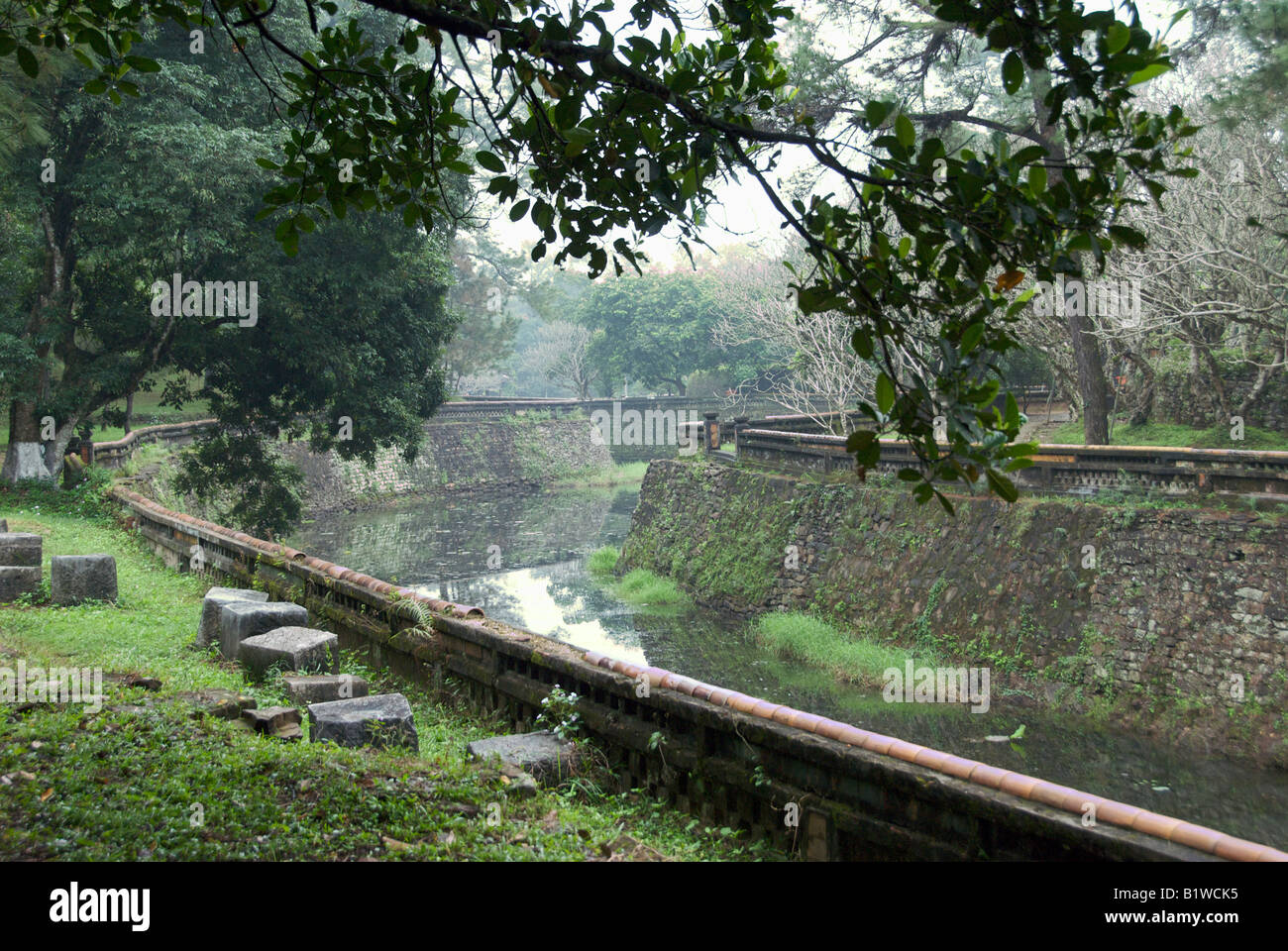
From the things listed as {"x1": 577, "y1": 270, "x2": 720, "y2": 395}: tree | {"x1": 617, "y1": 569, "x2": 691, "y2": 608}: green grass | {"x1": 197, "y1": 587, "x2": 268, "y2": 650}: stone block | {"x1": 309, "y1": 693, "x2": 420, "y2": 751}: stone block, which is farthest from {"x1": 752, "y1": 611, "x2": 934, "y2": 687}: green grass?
{"x1": 577, "y1": 270, "x2": 720, "y2": 395}: tree

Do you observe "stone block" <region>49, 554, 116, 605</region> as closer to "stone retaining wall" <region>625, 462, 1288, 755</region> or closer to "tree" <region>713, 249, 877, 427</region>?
"stone retaining wall" <region>625, 462, 1288, 755</region>

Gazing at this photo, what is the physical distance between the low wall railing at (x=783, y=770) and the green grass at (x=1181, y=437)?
12808 millimetres

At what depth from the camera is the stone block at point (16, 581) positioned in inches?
376

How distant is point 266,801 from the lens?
418cm

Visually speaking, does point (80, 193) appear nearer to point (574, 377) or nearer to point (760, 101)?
point (760, 101)

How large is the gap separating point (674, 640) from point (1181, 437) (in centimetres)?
1062

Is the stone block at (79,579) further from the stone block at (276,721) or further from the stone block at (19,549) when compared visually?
the stone block at (276,721)

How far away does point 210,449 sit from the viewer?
17.4m

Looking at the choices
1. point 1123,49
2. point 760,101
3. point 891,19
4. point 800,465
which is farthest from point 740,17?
point 800,465

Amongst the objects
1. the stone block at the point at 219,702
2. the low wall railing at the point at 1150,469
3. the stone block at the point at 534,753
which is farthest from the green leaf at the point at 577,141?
the low wall railing at the point at 1150,469

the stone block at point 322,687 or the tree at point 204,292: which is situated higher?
the tree at point 204,292

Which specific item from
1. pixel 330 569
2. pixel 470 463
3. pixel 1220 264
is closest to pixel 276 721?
pixel 330 569

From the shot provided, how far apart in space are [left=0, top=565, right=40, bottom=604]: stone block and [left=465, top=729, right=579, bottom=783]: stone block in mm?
6395
